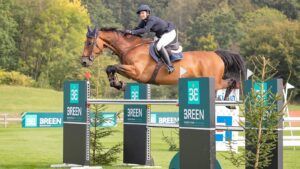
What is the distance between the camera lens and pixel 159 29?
1013 cm

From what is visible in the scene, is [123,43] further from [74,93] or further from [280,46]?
[280,46]

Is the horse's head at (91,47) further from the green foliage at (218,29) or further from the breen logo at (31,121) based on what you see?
the green foliage at (218,29)

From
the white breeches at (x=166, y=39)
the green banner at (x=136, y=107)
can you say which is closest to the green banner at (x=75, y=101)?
the green banner at (x=136, y=107)

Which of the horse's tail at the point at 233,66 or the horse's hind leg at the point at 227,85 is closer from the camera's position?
the horse's hind leg at the point at 227,85

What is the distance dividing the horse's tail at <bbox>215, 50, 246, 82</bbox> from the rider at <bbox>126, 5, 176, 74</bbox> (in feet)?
3.19

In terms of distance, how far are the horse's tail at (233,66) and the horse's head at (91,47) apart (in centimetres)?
187

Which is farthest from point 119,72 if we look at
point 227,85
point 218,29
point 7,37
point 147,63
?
point 218,29

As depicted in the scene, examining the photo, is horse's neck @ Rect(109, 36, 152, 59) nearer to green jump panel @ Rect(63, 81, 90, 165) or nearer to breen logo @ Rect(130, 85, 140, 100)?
green jump panel @ Rect(63, 81, 90, 165)

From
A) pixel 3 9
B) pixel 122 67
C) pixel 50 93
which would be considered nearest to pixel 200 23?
pixel 3 9

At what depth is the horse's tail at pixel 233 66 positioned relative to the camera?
10.5 metres

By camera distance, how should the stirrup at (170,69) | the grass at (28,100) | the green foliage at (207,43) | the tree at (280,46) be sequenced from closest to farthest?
the stirrup at (170,69) → the grass at (28,100) → the tree at (280,46) → the green foliage at (207,43)

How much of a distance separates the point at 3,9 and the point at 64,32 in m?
5.87

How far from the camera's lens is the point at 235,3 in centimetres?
8925

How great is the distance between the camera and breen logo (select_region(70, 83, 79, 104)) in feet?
36.8
